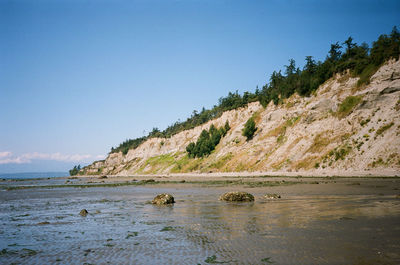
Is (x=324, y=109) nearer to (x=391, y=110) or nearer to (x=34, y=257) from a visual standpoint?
(x=391, y=110)

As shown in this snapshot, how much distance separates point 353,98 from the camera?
6172 centimetres

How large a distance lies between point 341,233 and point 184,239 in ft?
18.9

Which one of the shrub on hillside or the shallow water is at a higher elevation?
the shrub on hillside

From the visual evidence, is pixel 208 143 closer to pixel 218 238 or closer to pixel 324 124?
pixel 324 124

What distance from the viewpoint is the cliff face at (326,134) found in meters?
47.7

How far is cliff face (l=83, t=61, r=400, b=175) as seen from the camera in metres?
47.7

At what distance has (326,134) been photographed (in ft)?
200

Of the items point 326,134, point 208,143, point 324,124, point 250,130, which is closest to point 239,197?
point 326,134

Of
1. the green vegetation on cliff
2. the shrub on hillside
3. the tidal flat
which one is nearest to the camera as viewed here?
the tidal flat

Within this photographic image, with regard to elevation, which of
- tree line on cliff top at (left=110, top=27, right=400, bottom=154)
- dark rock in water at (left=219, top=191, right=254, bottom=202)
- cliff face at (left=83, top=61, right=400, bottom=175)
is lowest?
dark rock in water at (left=219, top=191, right=254, bottom=202)

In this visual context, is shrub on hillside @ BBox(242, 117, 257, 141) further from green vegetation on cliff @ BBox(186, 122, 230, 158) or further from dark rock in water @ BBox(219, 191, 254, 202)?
dark rock in water @ BBox(219, 191, 254, 202)

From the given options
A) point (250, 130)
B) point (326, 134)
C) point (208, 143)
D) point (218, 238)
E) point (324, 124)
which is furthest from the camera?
point (208, 143)

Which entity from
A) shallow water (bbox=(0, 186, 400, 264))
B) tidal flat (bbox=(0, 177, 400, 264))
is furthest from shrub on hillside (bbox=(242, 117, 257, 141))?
shallow water (bbox=(0, 186, 400, 264))

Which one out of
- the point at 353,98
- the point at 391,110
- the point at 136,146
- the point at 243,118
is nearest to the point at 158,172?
the point at 243,118
